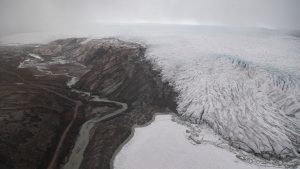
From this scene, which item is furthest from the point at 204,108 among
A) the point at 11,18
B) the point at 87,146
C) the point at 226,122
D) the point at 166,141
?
the point at 11,18

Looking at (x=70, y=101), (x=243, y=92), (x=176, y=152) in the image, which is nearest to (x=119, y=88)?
(x=70, y=101)

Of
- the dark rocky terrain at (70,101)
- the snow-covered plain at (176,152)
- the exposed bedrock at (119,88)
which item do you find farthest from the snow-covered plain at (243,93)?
the dark rocky terrain at (70,101)

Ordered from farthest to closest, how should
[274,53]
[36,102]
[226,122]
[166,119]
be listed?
[274,53]
[36,102]
[166,119]
[226,122]

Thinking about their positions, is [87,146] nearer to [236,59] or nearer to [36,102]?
[36,102]

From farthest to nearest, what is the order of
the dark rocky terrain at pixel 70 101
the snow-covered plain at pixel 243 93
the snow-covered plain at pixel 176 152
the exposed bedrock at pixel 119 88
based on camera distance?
the exposed bedrock at pixel 119 88
the snow-covered plain at pixel 243 93
the dark rocky terrain at pixel 70 101
the snow-covered plain at pixel 176 152

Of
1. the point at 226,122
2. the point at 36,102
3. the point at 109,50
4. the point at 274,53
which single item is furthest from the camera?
the point at 109,50

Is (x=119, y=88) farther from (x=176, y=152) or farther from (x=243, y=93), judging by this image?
(x=243, y=93)

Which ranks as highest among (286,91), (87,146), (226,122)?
(286,91)

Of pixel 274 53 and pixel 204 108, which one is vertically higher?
pixel 274 53

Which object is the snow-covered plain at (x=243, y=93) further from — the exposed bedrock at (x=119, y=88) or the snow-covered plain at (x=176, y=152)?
the exposed bedrock at (x=119, y=88)
